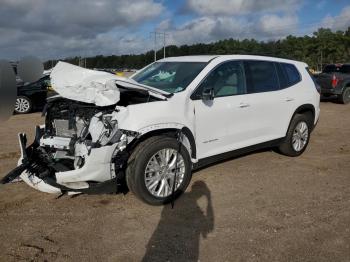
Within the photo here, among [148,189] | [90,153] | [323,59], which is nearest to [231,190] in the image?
[148,189]

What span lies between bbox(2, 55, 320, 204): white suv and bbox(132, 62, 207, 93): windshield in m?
0.02

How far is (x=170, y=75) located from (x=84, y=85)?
1501 millimetres

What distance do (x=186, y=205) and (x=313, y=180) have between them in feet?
7.08

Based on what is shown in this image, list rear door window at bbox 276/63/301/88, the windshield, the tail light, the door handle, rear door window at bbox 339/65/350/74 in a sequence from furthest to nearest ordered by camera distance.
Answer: rear door window at bbox 339/65/350/74 < the tail light < rear door window at bbox 276/63/301/88 < the door handle < the windshield

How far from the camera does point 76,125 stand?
497 cm

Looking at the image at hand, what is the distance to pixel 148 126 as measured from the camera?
4.66 metres

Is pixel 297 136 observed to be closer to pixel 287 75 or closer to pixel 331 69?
pixel 287 75

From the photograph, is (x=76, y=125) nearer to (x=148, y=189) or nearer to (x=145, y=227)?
(x=148, y=189)

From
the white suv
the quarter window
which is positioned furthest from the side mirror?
the quarter window

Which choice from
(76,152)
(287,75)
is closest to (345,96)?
(287,75)

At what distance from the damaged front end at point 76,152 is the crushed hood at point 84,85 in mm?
201

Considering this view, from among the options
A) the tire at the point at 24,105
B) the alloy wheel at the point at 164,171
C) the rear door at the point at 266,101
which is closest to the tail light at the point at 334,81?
the rear door at the point at 266,101

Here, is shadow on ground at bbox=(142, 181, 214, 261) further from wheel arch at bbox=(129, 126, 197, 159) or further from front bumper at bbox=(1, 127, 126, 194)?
front bumper at bbox=(1, 127, 126, 194)

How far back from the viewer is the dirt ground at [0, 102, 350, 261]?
12.5 feet
